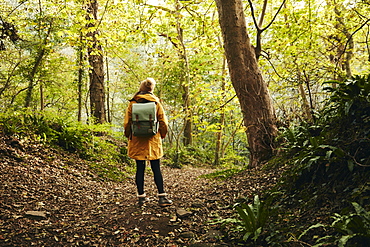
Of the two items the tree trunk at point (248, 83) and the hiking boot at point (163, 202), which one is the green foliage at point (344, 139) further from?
the hiking boot at point (163, 202)

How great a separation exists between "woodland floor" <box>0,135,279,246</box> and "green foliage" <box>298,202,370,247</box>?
47.1 inches

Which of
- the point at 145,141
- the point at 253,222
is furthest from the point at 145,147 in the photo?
the point at 253,222

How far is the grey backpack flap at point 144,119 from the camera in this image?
4195 mm

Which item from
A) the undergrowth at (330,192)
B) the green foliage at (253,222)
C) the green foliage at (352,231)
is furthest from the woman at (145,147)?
the green foliage at (352,231)

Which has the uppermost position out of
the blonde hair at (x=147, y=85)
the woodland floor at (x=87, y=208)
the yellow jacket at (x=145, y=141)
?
the blonde hair at (x=147, y=85)

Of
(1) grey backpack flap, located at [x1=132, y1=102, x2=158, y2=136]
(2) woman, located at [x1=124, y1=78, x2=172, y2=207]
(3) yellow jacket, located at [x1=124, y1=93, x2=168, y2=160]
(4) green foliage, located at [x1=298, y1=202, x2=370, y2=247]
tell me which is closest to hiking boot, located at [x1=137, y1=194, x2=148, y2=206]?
(2) woman, located at [x1=124, y1=78, x2=172, y2=207]

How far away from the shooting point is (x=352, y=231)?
215cm

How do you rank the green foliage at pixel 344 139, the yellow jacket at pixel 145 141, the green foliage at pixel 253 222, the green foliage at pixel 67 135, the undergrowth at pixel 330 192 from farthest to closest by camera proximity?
1. the green foliage at pixel 67 135
2. the yellow jacket at pixel 145 141
3. the green foliage at pixel 344 139
4. the green foliage at pixel 253 222
5. the undergrowth at pixel 330 192

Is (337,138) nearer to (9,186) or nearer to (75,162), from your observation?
(9,186)

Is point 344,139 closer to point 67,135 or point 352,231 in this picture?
point 352,231

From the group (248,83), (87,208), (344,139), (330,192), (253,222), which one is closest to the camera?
(253,222)

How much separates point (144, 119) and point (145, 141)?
1.37 ft

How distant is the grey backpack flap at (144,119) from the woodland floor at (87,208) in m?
1.26

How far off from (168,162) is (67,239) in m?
9.09
